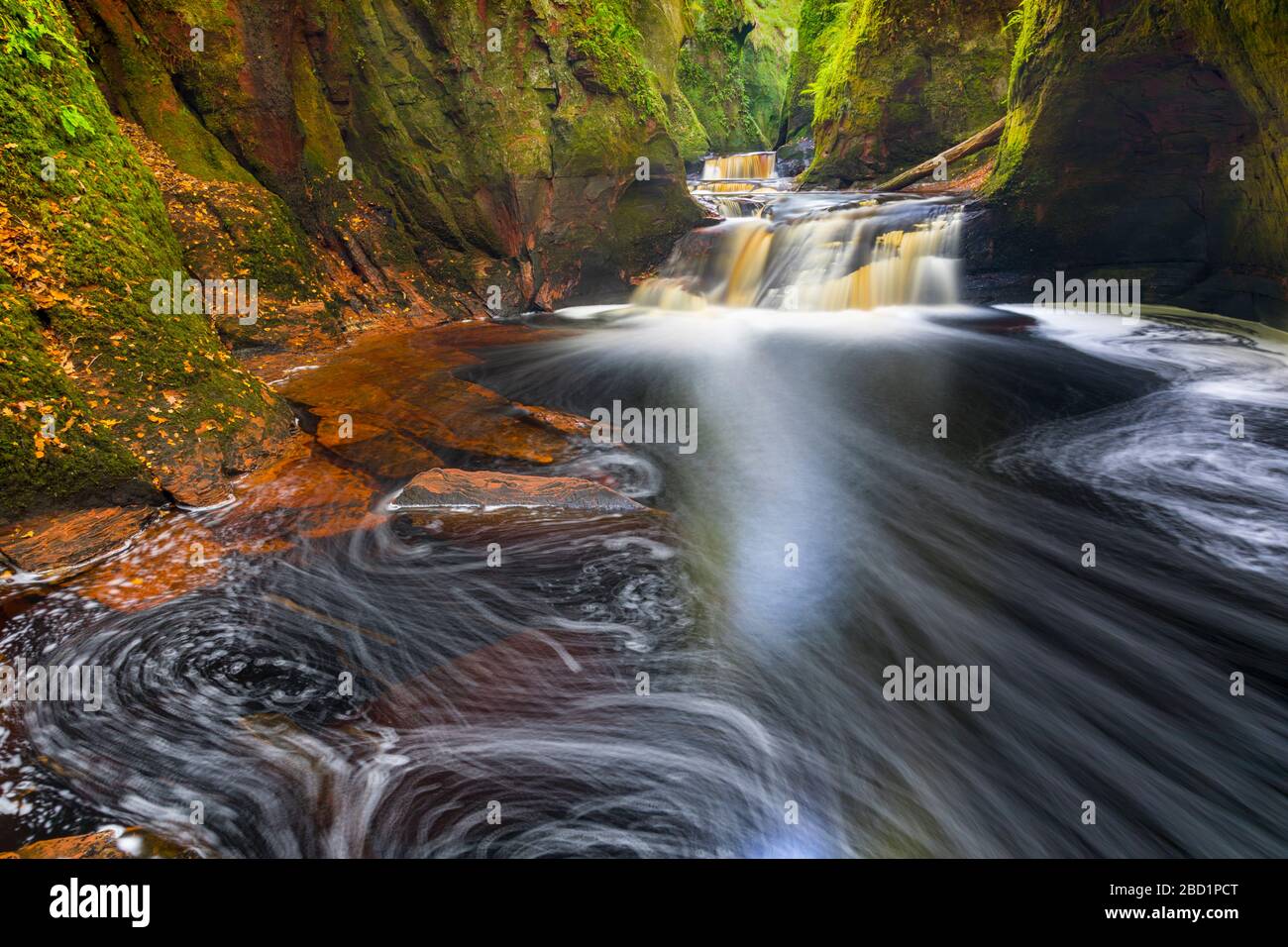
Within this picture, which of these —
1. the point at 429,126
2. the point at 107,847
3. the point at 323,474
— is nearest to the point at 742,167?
the point at 429,126

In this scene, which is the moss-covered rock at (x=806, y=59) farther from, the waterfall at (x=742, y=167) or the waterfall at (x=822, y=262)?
the waterfall at (x=822, y=262)

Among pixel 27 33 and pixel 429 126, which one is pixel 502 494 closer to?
pixel 27 33

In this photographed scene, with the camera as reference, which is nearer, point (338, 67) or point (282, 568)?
point (282, 568)

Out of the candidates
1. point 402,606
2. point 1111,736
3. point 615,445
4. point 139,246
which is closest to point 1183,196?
point 615,445

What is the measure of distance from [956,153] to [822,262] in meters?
6.44

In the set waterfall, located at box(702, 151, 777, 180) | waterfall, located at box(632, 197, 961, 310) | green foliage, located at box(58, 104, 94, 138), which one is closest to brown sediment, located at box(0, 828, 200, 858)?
green foliage, located at box(58, 104, 94, 138)

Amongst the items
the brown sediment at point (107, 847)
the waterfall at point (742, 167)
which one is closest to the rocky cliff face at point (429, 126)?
the brown sediment at point (107, 847)

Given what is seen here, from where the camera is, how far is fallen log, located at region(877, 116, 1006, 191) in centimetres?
1606

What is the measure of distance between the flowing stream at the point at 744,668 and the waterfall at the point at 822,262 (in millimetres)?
6237

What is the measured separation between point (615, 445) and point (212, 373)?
342 cm

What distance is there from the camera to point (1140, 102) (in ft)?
34.0

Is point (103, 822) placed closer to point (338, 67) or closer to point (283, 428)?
point (283, 428)

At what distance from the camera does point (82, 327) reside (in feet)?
16.1

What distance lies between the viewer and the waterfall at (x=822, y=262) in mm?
12672
